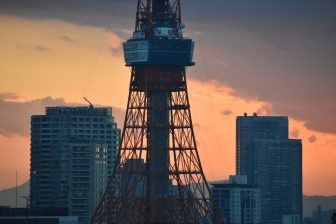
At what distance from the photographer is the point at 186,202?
196750 mm

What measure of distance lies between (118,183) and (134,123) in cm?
768

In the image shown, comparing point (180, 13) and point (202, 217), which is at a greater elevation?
point (180, 13)

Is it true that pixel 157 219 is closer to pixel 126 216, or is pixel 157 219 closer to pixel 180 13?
pixel 126 216

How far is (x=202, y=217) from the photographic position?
19638 centimetres

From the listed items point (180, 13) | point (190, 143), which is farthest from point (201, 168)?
point (180, 13)

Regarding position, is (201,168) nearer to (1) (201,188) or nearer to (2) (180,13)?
(1) (201,188)

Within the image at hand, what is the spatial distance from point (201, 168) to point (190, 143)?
131 inches

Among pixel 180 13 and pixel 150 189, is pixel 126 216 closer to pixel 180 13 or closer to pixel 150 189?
pixel 150 189

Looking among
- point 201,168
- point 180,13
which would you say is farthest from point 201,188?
point 180,13

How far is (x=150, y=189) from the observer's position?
197750 millimetres

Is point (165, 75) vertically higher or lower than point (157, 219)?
higher

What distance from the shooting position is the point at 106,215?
198 meters

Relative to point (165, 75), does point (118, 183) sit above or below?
below

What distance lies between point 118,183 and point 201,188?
35.9ft
